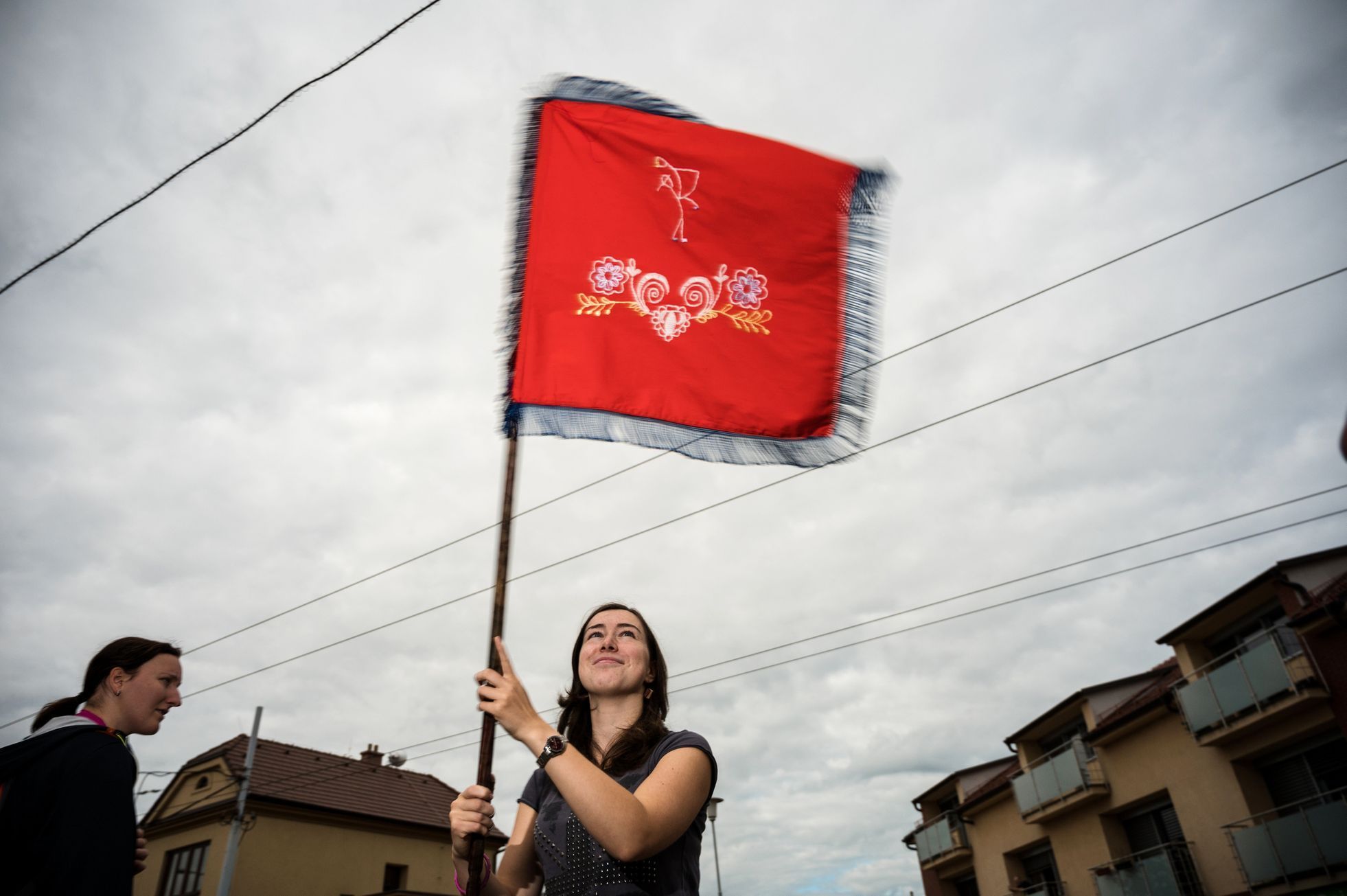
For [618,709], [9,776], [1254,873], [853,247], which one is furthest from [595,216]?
[1254,873]

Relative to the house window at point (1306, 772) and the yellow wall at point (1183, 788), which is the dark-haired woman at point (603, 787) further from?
the yellow wall at point (1183, 788)

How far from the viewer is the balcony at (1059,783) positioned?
2208 cm

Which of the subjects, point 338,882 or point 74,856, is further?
point 338,882

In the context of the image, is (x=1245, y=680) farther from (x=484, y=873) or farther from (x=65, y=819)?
(x=65, y=819)

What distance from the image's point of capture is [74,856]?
2.40m

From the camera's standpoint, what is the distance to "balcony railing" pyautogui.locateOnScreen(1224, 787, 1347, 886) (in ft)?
52.9

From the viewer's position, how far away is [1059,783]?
22.9m

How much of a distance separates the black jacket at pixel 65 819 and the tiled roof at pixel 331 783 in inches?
1098

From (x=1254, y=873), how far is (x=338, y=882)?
2589cm

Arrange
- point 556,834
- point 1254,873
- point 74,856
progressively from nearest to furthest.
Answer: point 74,856, point 556,834, point 1254,873

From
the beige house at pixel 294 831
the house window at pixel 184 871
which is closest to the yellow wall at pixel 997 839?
the beige house at pixel 294 831

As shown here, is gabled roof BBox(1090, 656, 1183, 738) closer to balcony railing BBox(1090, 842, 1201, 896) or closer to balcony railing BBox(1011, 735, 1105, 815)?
balcony railing BBox(1011, 735, 1105, 815)

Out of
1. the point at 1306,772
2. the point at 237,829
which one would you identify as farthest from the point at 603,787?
the point at 237,829

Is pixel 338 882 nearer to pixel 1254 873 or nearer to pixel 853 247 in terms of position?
pixel 1254 873
